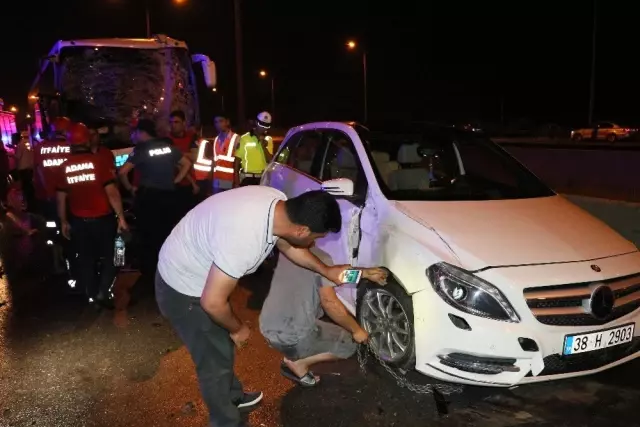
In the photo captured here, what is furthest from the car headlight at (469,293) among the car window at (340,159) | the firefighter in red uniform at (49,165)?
the firefighter in red uniform at (49,165)

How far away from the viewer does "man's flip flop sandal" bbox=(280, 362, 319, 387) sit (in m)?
4.23

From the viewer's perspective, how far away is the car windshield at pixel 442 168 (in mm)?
4852

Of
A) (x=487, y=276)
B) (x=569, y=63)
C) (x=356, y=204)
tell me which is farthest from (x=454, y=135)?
(x=569, y=63)

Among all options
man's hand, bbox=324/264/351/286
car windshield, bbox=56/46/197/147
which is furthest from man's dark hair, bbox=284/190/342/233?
car windshield, bbox=56/46/197/147

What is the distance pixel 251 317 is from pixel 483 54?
200ft

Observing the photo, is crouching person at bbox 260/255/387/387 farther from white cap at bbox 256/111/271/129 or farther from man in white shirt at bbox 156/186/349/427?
white cap at bbox 256/111/271/129

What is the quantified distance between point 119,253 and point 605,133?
32179 mm

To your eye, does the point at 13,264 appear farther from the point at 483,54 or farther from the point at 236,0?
the point at 483,54

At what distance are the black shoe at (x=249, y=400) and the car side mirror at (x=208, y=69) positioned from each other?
7.46 m

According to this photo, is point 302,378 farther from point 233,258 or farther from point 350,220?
point 233,258

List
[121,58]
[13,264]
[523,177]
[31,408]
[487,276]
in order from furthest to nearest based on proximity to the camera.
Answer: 1. [121,58]
2. [13,264]
3. [523,177]
4. [31,408]
5. [487,276]

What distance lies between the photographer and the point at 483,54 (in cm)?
6225

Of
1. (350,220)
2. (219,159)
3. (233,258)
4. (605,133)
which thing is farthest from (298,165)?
(605,133)

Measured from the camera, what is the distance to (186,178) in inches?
285
